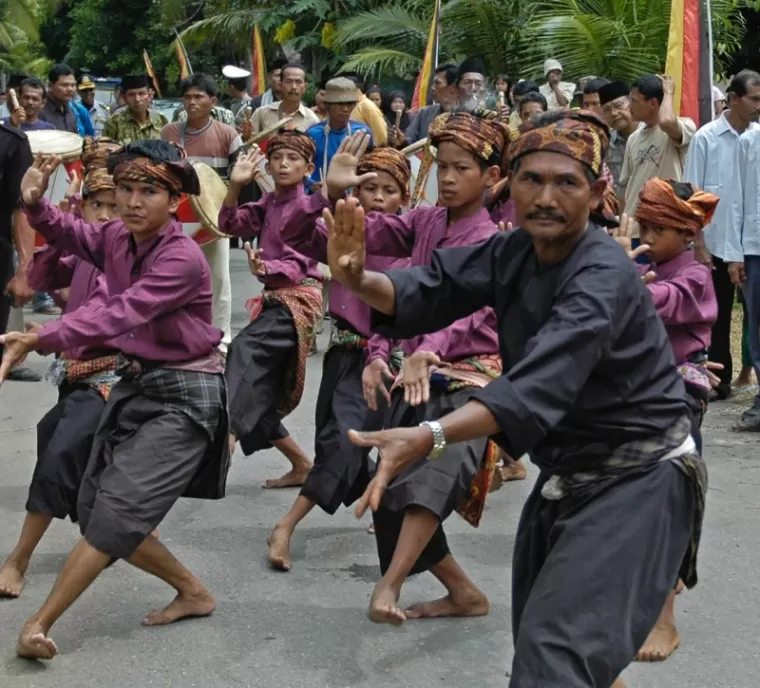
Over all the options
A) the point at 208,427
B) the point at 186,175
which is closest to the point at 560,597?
the point at 208,427

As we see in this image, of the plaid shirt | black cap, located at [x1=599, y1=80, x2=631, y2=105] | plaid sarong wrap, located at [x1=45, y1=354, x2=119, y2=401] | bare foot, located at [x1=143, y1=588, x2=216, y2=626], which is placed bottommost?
bare foot, located at [x1=143, y1=588, x2=216, y2=626]

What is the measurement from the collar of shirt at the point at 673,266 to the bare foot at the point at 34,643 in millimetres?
2562

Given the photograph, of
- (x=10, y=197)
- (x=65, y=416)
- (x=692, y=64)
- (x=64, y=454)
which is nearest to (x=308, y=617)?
(x=64, y=454)

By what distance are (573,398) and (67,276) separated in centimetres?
328

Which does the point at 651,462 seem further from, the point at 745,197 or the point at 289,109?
the point at 289,109

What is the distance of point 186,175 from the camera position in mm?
4973

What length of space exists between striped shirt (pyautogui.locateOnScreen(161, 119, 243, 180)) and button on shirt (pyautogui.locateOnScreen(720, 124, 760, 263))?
3.58 m

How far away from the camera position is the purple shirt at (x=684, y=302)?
484cm

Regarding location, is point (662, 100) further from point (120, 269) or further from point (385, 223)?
point (120, 269)

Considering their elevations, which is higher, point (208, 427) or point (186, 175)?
point (186, 175)

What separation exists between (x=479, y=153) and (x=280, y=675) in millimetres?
2011

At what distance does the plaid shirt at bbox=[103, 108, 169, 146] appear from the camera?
10.3 metres

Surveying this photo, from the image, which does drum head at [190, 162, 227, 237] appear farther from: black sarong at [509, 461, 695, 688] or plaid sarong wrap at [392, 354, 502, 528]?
black sarong at [509, 461, 695, 688]

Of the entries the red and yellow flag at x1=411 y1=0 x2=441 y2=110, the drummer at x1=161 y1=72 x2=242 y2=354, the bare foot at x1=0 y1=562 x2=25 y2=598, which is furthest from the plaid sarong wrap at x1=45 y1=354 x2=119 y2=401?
the red and yellow flag at x1=411 y1=0 x2=441 y2=110
